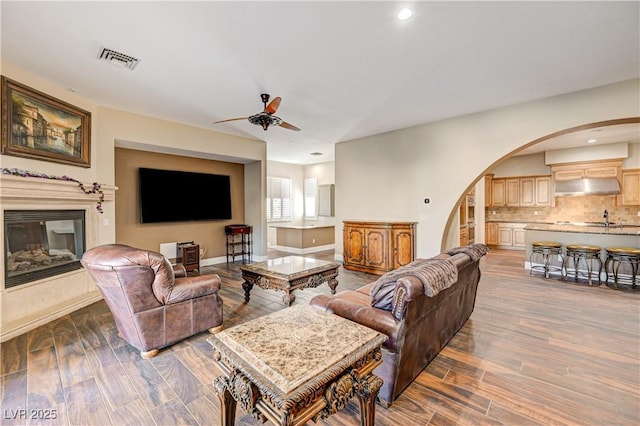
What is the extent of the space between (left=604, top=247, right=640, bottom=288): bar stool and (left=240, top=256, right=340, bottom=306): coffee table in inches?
186

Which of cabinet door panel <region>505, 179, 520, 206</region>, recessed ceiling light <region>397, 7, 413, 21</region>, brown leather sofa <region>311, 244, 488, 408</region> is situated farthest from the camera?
cabinet door panel <region>505, 179, 520, 206</region>

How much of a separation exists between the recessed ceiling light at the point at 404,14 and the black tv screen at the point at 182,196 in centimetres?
518

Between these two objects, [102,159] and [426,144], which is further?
[426,144]

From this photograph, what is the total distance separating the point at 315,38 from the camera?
2.69 metres

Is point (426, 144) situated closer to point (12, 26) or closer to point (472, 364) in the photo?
point (472, 364)

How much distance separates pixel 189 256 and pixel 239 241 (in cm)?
154

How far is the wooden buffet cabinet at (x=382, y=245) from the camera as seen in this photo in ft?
17.5

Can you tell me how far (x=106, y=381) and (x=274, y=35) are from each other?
3.28m

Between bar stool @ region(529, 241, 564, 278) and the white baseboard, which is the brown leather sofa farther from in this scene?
bar stool @ region(529, 241, 564, 278)

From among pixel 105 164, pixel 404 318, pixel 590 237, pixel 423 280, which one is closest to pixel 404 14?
pixel 423 280

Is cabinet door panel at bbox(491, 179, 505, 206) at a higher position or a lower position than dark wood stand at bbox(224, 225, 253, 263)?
higher

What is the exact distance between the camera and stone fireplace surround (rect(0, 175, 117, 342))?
3078 millimetres

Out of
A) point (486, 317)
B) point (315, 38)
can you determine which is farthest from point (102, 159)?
point (486, 317)

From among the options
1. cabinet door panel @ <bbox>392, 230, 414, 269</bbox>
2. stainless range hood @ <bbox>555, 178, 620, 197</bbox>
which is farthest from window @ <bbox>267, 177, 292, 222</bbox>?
stainless range hood @ <bbox>555, 178, 620, 197</bbox>
